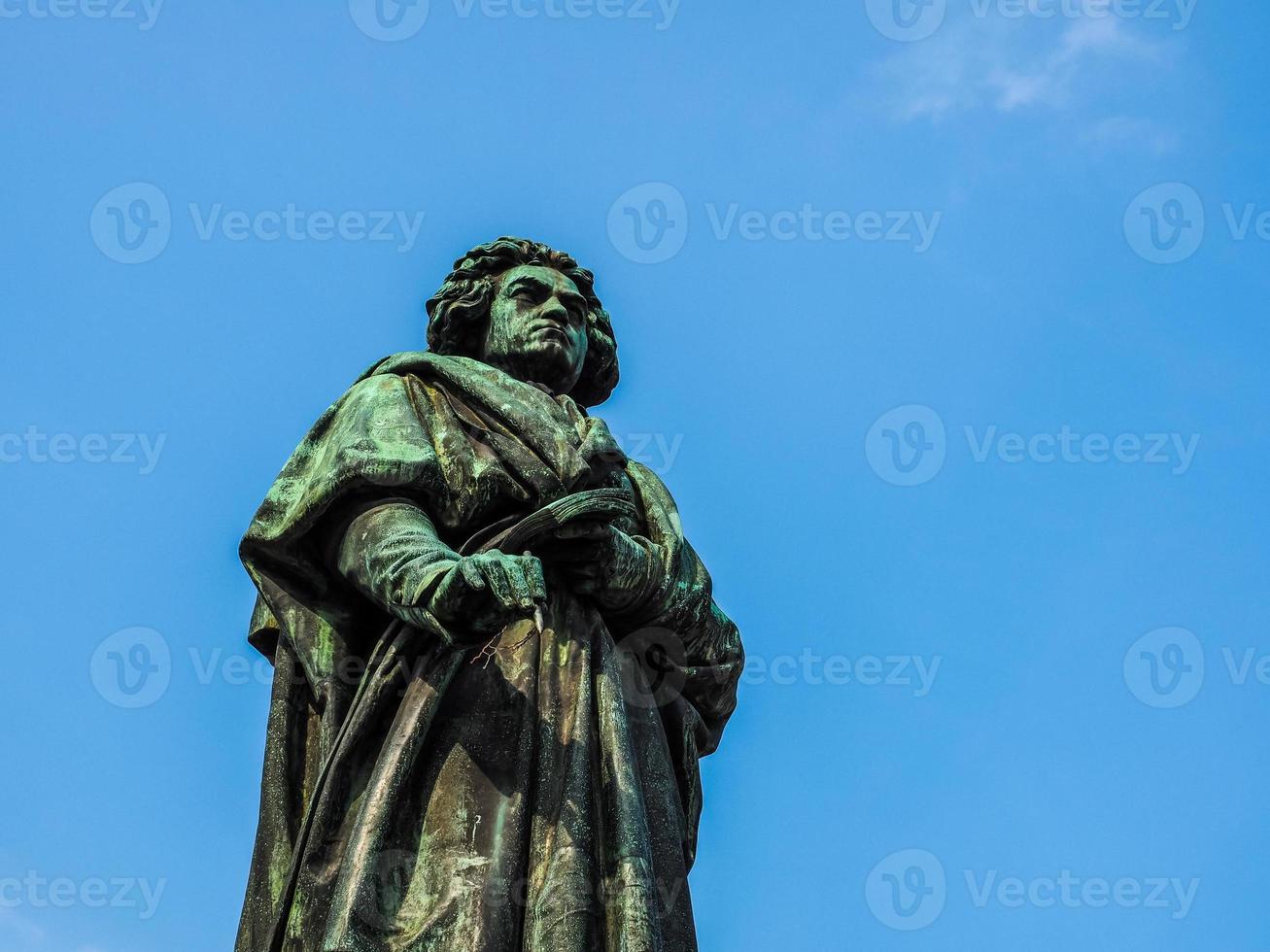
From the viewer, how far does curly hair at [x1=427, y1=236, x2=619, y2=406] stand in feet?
38.1

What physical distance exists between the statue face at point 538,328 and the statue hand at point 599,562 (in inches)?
63.1

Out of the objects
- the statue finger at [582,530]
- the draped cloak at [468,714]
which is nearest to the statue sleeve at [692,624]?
the draped cloak at [468,714]

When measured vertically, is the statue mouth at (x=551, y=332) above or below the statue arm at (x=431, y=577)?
above

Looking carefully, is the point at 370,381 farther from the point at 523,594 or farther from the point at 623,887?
the point at 623,887

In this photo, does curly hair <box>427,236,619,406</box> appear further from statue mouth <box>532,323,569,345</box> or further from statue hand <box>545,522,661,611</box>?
statue hand <box>545,522,661,611</box>

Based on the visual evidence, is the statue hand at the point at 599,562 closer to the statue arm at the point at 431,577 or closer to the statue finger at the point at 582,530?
the statue finger at the point at 582,530

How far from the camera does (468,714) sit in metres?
9.42

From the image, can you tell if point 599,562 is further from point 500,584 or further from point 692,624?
point 500,584

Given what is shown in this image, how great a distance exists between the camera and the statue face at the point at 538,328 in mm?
11273

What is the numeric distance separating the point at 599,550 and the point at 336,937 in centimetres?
217

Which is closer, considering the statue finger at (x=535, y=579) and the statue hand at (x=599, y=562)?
the statue finger at (x=535, y=579)

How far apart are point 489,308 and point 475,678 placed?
270 cm

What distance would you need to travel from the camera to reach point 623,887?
29.1 feet

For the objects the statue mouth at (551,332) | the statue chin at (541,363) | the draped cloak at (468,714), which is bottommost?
the draped cloak at (468,714)
